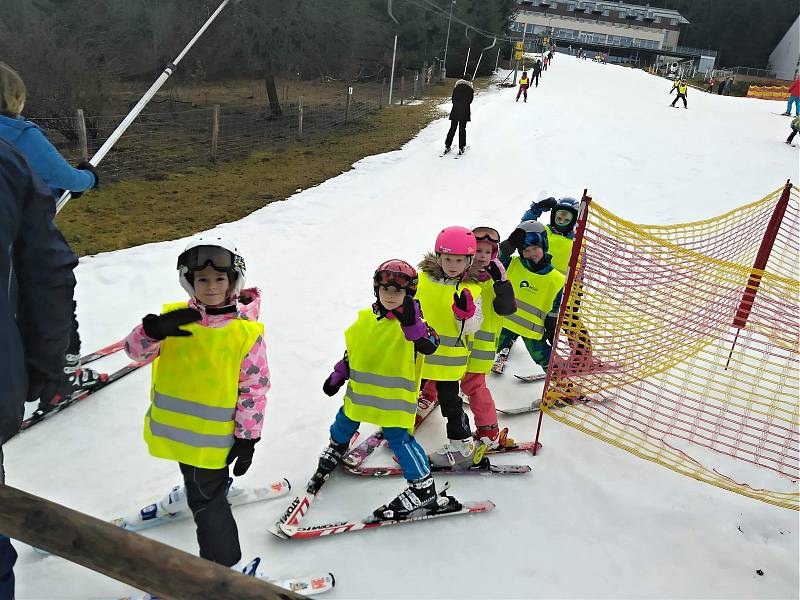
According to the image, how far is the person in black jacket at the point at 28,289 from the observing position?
1651 mm

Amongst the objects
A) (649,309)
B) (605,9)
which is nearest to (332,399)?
(649,309)

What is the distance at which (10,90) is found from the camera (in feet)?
9.12

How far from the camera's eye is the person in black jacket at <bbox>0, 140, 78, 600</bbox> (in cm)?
Result: 165

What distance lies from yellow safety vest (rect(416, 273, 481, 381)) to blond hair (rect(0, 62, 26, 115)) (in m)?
2.35

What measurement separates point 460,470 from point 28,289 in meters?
2.60

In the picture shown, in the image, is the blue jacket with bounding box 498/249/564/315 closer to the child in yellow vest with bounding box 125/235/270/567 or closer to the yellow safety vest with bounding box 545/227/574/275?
the yellow safety vest with bounding box 545/227/574/275

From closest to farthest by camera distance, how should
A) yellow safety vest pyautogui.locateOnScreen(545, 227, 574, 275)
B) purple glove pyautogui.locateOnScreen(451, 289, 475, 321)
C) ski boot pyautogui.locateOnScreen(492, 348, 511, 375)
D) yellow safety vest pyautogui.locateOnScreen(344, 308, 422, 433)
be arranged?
yellow safety vest pyautogui.locateOnScreen(344, 308, 422, 433)
purple glove pyautogui.locateOnScreen(451, 289, 475, 321)
yellow safety vest pyautogui.locateOnScreen(545, 227, 574, 275)
ski boot pyautogui.locateOnScreen(492, 348, 511, 375)

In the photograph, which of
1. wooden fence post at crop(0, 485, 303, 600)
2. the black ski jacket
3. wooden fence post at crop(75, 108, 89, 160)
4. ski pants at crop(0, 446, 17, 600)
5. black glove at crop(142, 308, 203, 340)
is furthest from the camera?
the black ski jacket

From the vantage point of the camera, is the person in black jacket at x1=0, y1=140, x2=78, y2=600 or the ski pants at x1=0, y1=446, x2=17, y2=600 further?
the ski pants at x1=0, y1=446, x2=17, y2=600

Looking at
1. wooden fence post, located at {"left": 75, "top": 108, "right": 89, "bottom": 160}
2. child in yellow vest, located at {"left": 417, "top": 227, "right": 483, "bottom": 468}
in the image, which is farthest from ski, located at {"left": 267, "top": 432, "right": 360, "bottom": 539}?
wooden fence post, located at {"left": 75, "top": 108, "right": 89, "bottom": 160}

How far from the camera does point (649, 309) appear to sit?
4.45 metres

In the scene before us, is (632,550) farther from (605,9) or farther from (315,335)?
(605,9)

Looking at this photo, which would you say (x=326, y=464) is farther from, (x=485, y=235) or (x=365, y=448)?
(x=485, y=235)

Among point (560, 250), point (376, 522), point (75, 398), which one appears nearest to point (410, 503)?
point (376, 522)
